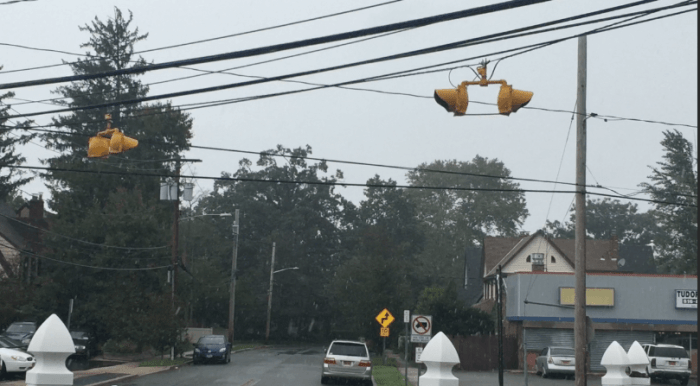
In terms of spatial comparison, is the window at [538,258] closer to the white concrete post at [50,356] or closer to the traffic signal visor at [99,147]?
the traffic signal visor at [99,147]

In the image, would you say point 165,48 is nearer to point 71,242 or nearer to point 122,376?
point 122,376

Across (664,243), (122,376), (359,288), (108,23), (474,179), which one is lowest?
(122,376)

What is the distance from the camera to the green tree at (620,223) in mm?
121750

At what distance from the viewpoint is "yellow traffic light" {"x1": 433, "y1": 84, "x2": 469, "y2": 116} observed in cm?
1070

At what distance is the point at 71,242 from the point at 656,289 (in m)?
31.3

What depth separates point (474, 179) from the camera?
109m

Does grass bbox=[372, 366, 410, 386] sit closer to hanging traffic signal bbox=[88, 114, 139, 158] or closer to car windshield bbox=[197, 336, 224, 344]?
car windshield bbox=[197, 336, 224, 344]

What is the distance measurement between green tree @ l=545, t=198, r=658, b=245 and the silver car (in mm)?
94278

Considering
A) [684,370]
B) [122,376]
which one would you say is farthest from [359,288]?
[122,376]

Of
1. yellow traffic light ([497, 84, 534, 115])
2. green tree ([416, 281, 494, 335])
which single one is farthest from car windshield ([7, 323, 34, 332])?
yellow traffic light ([497, 84, 534, 115])

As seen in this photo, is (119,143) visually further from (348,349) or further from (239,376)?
(239,376)

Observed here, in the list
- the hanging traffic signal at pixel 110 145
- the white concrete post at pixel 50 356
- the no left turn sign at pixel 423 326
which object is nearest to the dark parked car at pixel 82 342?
the no left turn sign at pixel 423 326

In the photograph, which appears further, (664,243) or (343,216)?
(343,216)

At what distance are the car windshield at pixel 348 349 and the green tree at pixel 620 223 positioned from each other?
308ft
